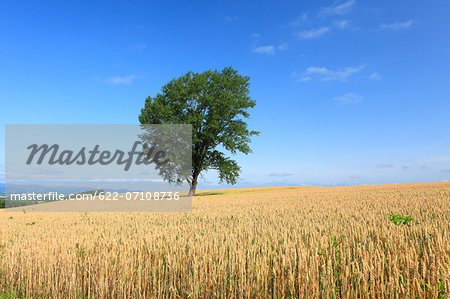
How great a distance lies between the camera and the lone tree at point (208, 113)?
115ft

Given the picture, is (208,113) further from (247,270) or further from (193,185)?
(247,270)

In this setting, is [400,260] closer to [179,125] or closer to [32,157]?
[32,157]

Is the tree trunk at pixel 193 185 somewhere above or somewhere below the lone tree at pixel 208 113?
below

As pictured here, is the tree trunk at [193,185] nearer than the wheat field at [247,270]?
No

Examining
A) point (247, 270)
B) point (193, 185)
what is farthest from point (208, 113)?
point (247, 270)

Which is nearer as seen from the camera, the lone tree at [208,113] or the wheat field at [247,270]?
the wheat field at [247,270]

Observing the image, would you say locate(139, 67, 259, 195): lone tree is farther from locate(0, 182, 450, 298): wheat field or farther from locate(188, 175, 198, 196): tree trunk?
locate(0, 182, 450, 298): wheat field

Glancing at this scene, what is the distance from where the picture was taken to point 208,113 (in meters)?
36.7

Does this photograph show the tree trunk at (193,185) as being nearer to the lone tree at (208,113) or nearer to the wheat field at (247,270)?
the lone tree at (208,113)

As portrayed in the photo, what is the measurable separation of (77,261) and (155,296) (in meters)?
2.11

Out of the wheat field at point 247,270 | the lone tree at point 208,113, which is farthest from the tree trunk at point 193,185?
the wheat field at point 247,270

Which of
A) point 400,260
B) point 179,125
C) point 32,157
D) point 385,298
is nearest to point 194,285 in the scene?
point 385,298

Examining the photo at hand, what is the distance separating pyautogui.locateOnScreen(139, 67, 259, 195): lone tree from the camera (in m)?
35.1

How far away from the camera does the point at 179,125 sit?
34.2 meters
